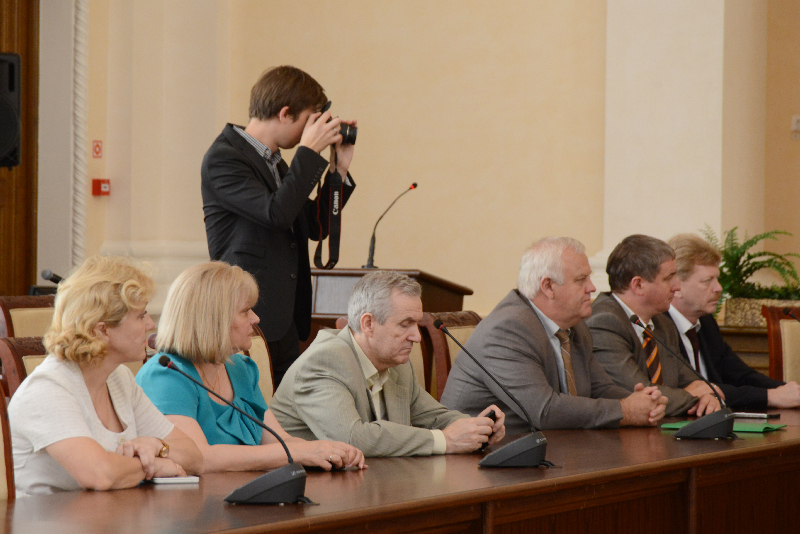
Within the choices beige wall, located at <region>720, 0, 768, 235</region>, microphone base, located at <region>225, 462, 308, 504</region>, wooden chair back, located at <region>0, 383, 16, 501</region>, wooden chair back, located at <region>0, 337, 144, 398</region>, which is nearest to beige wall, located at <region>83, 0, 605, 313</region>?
beige wall, located at <region>720, 0, 768, 235</region>

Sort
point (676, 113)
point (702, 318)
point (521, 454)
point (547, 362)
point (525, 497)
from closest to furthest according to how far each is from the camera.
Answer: point (525, 497) → point (521, 454) → point (547, 362) → point (702, 318) → point (676, 113)

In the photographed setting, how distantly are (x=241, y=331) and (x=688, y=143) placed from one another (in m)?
3.49

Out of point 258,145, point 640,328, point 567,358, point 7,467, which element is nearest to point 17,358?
point 7,467

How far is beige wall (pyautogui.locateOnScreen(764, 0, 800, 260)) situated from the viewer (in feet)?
18.0

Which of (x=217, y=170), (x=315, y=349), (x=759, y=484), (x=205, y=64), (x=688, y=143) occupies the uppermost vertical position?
(x=205, y=64)

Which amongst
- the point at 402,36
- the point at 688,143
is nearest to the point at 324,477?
the point at 688,143

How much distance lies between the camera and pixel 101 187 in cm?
576

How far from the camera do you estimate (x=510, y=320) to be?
8.97 ft

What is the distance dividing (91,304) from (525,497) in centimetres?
87

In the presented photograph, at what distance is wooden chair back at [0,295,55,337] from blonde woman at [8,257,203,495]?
1.26 metres

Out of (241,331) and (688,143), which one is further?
(688,143)

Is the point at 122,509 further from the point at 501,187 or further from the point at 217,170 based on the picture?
the point at 501,187

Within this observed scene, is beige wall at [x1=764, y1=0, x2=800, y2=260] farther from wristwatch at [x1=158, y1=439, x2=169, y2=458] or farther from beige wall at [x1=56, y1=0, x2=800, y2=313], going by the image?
wristwatch at [x1=158, y1=439, x2=169, y2=458]

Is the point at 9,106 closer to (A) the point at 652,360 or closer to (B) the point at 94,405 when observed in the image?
(B) the point at 94,405
